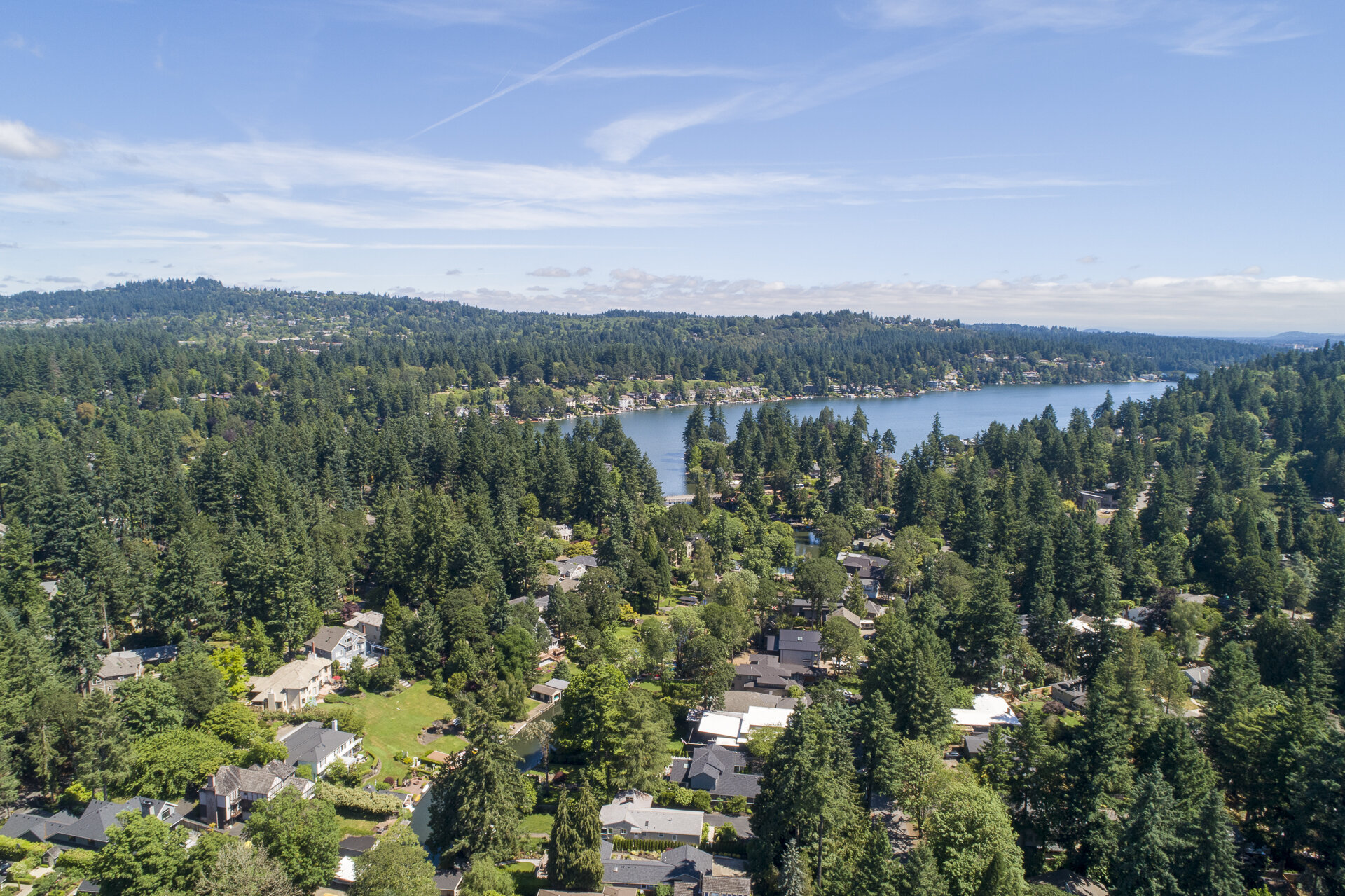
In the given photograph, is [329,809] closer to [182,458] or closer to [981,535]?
[981,535]

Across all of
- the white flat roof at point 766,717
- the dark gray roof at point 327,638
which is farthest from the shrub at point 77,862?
the white flat roof at point 766,717

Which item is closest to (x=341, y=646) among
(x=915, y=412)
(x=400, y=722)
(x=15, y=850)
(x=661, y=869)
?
(x=400, y=722)

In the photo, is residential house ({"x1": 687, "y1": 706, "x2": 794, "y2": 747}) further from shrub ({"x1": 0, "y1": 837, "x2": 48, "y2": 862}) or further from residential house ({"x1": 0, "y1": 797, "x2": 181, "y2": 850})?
shrub ({"x1": 0, "y1": 837, "x2": 48, "y2": 862})

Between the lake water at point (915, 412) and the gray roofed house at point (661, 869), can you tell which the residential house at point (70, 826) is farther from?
the lake water at point (915, 412)

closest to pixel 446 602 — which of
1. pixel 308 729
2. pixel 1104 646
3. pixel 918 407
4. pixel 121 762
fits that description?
pixel 308 729

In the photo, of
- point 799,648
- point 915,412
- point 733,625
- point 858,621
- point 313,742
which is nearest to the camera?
point 313,742

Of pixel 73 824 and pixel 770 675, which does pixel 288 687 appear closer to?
pixel 73 824

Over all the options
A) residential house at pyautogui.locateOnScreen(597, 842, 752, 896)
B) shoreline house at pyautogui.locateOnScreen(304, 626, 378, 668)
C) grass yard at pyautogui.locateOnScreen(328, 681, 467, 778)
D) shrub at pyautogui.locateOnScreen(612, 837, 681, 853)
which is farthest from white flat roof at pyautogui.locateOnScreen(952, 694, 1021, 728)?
shoreline house at pyautogui.locateOnScreen(304, 626, 378, 668)
